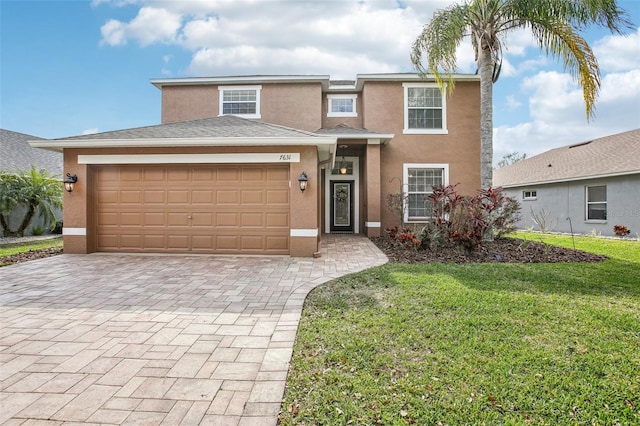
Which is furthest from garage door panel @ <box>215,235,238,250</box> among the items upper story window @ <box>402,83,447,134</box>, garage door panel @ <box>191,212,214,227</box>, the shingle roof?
upper story window @ <box>402,83,447,134</box>

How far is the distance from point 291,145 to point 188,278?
4030mm

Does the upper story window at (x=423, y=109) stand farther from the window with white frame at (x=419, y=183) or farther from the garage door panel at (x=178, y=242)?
the garage door panel at (x=178, y=242)

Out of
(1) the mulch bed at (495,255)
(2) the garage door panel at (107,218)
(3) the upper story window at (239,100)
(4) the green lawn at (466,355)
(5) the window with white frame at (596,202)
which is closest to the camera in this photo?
(4) the green lawn at (466,355)

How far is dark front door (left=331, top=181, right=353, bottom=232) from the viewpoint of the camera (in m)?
14.0

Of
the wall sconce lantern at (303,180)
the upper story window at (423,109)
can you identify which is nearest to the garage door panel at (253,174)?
the wall sconce lantern at (303,180)

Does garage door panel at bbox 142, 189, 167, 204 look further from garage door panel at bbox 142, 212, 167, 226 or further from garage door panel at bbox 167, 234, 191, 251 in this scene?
garage door panel at bbox 167, 234, 191, 251

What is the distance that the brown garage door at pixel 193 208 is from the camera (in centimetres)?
841

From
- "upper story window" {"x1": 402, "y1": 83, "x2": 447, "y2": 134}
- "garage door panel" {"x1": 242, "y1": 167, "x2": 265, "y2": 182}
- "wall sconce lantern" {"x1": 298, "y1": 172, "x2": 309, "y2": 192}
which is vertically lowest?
"wall sconce lantern" {"x1": 298, "y1": 172, "x2": 309, "y2": 192}

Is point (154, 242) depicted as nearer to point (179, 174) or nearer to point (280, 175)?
point (179, 174)

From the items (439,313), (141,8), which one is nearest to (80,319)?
(439,313)

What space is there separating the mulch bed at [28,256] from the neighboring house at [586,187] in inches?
654

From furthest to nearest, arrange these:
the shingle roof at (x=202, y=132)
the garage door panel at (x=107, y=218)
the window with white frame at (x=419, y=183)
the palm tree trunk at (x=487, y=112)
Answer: the window with white frame at (x=419, y=183) → the palm tree trunk at (x=487, y=112) → the garage door panel at (x=107, y=218) → the shingle roof at (x=202, y=132)

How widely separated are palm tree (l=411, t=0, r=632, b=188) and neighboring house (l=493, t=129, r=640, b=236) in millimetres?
5398

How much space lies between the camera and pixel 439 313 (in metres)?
4.11
